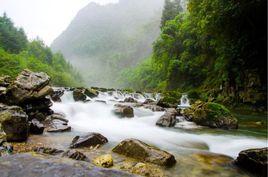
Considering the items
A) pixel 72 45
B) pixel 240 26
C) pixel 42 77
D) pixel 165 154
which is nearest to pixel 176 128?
pixel 165 154

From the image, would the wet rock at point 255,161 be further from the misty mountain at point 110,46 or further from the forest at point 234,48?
the misty mountain at point 110,46

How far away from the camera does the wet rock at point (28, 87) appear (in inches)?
402

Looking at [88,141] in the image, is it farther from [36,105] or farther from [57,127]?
[36,105]

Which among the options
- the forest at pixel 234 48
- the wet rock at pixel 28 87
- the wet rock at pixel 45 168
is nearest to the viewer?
the wet rock at pixel 45 168

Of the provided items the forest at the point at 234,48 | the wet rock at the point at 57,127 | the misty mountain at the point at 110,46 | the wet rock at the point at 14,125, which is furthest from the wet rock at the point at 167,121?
the misty mountain at the point at 110,46

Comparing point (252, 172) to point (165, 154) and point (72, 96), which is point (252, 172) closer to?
point (165, 154)

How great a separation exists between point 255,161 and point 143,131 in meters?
5.10

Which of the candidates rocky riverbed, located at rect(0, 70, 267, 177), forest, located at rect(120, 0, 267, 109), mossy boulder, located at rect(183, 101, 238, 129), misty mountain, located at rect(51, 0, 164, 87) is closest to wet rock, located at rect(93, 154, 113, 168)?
rocky riverbed, located at rect(0, 70, 267, 177)

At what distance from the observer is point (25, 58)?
58719mm

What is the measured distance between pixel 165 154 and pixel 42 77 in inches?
311

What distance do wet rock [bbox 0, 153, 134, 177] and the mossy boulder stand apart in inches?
369

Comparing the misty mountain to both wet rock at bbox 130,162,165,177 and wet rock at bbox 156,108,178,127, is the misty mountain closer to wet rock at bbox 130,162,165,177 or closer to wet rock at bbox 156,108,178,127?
wet rock at bbox 156,108,178,127

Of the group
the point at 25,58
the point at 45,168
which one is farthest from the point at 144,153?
the point at 25,58

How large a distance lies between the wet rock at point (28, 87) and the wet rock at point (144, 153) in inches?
225
